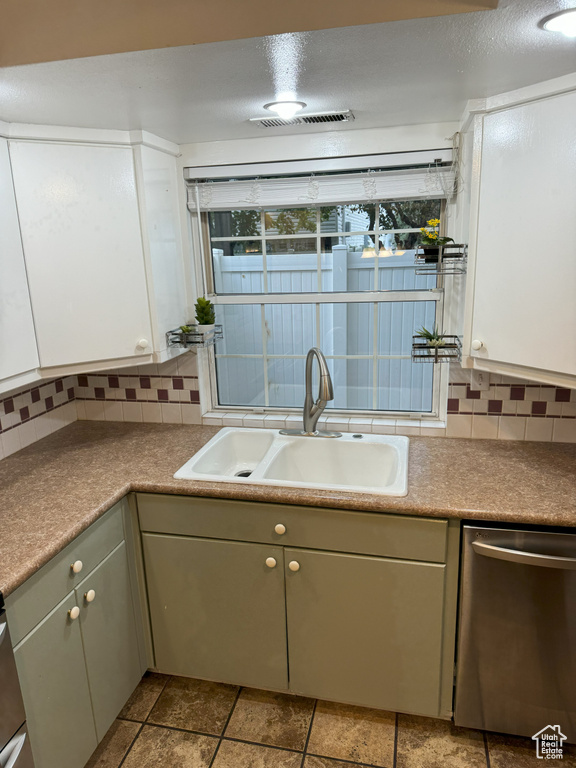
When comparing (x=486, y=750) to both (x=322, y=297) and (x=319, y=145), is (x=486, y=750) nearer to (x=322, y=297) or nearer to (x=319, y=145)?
(x=322, y=297)

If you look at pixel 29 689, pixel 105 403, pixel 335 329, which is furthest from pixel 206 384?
pixel 29 689

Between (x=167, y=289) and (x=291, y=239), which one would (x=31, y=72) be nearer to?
(x=167, y=289)

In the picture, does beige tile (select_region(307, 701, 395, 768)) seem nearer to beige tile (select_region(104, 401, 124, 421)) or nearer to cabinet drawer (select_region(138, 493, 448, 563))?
cabinet drawer (select_region(138, 493, 448, 563))

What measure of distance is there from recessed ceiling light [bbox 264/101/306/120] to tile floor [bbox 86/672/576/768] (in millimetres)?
2104

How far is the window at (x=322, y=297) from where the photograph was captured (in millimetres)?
2211

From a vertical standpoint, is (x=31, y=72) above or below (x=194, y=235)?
above

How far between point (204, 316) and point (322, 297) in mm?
524

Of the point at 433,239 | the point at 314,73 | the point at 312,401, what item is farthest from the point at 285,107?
the point at 312,401

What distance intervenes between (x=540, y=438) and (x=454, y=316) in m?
0.60

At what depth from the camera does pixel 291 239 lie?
2.31 metres

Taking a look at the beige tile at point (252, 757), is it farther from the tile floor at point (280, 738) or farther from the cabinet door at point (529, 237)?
the cabinet door at point (529, 237)

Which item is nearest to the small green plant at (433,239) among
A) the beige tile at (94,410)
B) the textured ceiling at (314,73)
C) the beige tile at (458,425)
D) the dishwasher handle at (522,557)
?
the textured ceiling at (314,73)

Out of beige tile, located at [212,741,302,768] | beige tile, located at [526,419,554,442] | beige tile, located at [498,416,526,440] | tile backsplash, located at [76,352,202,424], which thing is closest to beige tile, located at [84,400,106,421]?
tile backsplash, located at [76,352,202,424]
